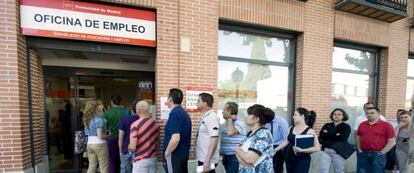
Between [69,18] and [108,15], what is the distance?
1.98ft

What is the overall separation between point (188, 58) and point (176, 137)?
71.0 inches

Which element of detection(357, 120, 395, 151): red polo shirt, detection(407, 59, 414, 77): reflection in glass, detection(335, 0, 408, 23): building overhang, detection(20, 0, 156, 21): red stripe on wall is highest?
detection(335, 0, 408, 23): building overhang

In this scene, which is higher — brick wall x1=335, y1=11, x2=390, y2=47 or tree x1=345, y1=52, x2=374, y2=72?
brick wall x1=335, y1=11, x2=390, y2=47

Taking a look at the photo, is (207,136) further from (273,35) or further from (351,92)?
(351,92)

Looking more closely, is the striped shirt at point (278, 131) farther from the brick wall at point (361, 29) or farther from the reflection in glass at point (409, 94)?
the reflection in glass at point (409, 94)

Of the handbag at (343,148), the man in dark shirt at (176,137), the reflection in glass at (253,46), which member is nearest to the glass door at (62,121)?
the man in dark shirt at (176,137)

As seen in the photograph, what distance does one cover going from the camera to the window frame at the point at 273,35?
541cm

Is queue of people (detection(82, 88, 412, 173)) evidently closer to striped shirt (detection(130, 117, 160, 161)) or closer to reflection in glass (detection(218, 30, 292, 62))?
striped shirt (detection(130, 117, 160, 161))

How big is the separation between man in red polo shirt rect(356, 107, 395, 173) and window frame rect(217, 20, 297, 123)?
1.68 meters

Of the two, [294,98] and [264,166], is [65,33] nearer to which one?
[264,166]

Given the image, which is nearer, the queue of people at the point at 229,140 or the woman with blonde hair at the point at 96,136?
the queue of people at the point at 229,140

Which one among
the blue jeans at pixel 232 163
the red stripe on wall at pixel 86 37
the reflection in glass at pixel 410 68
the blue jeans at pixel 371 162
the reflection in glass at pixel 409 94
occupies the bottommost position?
the blue jeans at pixel 371 162

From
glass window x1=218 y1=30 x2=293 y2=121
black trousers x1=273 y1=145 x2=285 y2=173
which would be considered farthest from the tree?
black trousers x1=273 y1=145 x2=285 y2=173

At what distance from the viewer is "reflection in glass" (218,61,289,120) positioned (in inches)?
220
